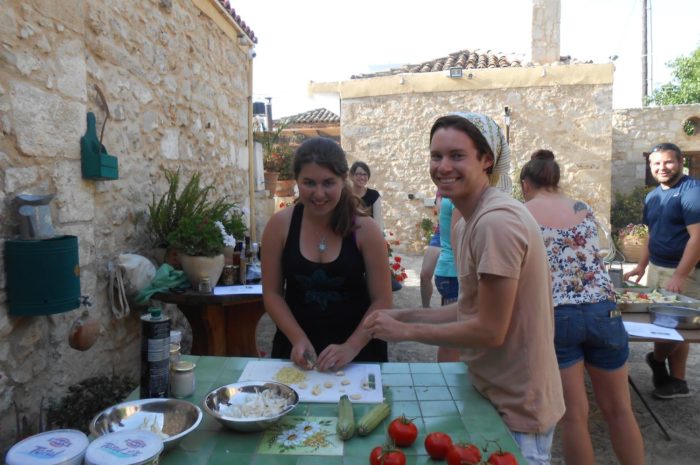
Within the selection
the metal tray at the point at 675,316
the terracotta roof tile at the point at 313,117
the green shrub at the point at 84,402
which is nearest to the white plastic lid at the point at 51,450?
the green shrub at the point at 84,402

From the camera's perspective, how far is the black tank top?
7.18ft

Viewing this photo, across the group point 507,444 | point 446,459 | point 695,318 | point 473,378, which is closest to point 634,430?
point 695,318

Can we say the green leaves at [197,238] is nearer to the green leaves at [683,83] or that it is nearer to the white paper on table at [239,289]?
the white paper on table at [239,289]

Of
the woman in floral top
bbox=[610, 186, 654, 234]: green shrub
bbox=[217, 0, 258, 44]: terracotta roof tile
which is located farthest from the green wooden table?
bbox=[610, 186, 654, 234]: green shrub

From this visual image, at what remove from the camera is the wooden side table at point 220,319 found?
3.33 metres

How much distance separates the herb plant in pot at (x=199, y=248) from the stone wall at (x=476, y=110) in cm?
906

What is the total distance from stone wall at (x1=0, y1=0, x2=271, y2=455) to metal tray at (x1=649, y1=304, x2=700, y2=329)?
342 cm

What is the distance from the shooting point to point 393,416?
4.91ft

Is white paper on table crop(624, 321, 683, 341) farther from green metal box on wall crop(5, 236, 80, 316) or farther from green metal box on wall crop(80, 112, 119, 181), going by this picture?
green metal box on wall crop(80, 112, 119, 181)

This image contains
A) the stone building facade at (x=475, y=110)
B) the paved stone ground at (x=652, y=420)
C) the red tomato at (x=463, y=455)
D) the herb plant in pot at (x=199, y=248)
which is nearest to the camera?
the red tomato at (x=463, y=455)

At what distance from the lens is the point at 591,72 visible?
11.4 metres

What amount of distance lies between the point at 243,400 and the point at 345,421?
0.37 m

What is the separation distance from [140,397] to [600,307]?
2.13 metres

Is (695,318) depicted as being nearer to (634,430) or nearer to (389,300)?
(634,430)
